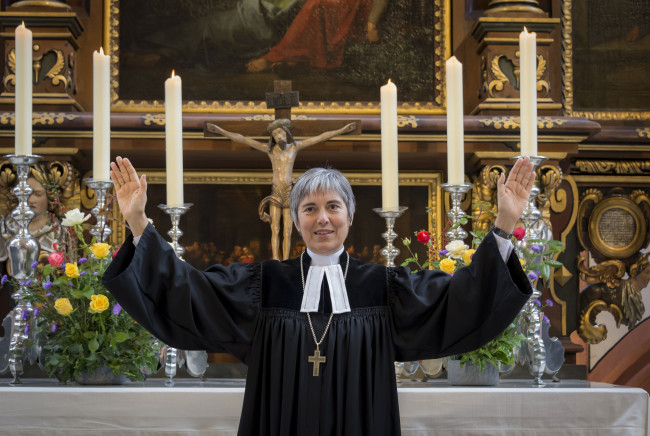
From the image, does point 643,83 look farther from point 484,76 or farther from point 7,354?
point 7,354

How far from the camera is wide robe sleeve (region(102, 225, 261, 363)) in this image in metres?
2.79

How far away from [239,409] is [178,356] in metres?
0.58

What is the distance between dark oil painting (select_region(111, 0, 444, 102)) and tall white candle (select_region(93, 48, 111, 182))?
5.43ft

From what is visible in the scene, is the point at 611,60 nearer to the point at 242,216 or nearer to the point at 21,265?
the point at 242,216

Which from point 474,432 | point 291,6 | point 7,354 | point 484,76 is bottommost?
point 474,432

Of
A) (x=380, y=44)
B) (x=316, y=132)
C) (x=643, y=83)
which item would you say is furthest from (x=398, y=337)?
(x=643, y=83)

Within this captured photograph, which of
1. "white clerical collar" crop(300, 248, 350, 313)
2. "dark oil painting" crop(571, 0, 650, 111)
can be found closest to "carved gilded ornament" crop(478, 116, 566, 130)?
"dark oil painting" crop(571, 0, 650, 111)

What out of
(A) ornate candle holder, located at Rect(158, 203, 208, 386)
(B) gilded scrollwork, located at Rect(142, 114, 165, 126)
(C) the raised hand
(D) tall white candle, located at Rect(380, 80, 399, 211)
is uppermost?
(B) gilded scrollwork, located at Rect(142, 114, 165, 126)

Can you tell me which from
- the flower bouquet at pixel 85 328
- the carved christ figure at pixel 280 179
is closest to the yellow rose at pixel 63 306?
the flower bouquet at pixel 85 328

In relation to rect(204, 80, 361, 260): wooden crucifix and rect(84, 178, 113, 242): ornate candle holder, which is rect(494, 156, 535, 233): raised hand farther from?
rect(84, 178, 113, 242): ornate candle holder

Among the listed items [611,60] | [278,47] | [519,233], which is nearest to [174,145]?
[519,233]

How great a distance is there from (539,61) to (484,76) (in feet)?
1.02

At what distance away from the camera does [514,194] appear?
9.28 feet

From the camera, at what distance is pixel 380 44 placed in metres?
5.58
